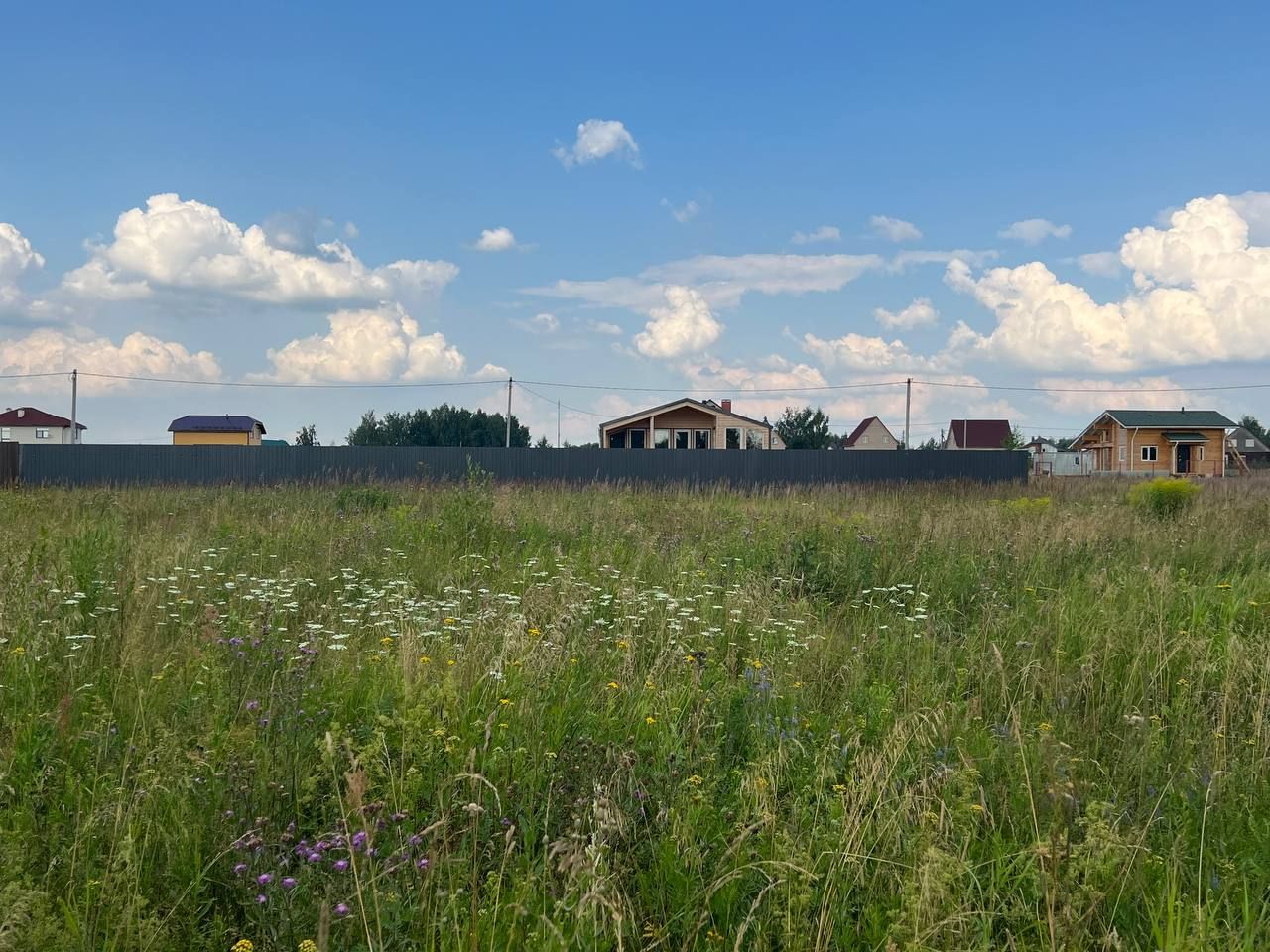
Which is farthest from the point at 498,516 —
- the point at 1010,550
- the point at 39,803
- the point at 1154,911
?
the point at 1154,911

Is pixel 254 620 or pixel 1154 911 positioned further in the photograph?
pixel 254 620

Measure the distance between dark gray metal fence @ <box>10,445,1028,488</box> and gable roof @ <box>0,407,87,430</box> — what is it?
56.9 m

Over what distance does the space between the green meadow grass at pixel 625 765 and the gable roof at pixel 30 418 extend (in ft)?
275

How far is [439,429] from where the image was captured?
2441 inches

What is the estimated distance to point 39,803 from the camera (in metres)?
2.49

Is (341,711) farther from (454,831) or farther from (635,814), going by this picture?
(635,814)

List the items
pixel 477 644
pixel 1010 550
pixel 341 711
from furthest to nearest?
pixel 1010 550 < pixel 477 644 < pixel 341 711

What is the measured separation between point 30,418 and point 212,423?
62.9 ft

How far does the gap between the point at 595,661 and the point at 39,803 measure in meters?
2.13

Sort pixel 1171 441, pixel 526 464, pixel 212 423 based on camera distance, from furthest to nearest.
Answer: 1. pixel 212 423
2. pixel 1171 441
3. pixel 526 464

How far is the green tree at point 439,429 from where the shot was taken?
61375mm

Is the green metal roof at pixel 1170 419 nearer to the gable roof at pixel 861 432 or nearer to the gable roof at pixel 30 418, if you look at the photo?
the gable roof at pixel 861 432

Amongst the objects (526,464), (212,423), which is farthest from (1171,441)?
(212,423)

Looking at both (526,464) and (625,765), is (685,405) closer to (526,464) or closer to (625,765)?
(526,464)
